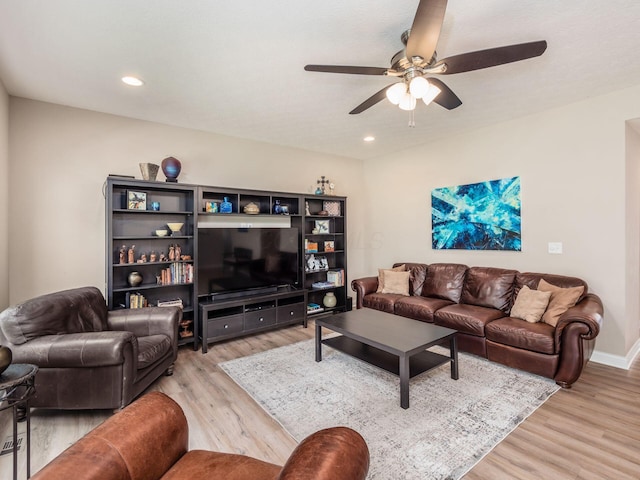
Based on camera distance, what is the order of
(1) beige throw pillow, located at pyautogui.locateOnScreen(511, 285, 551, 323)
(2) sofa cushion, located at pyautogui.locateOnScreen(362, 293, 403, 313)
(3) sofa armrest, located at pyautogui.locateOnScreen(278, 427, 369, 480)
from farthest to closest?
(2) sofa cushion, located at pyautogui.locateOnScreen(362, 293, 403, 313) → (1) beige throw pillow, located at pyautogui.locateOnScreen(511, 285, 551, 323) → (3) sofa armrest, located at pyautogui.locateOnScreen(278, 427, 369, 480)

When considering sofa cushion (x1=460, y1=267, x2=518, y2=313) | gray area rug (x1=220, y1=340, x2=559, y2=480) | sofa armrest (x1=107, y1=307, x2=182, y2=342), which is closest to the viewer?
gray area rug (x1=220, y1=340, x2=559, y2=480)

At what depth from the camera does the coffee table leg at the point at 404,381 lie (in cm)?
234

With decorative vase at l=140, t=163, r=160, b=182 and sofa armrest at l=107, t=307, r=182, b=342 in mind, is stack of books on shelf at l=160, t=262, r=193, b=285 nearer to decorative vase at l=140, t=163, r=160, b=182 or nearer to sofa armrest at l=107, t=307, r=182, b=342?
sofa armrest at l=107, t=307, r=182, b=342

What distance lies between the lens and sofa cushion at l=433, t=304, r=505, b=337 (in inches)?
127

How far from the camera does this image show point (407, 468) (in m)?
1.78

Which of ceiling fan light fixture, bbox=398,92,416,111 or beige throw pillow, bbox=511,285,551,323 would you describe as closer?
ceiling fan light fixture, bbox=398,92,416,111

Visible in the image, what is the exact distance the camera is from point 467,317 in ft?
10.9

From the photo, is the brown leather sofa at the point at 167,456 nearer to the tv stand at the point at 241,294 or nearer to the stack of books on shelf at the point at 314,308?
the tv stand at the point at 241,294

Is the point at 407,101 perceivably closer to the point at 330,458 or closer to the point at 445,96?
the point at 445,96

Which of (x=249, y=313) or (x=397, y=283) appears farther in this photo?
(x=397, y=283)

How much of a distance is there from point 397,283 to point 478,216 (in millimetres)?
1407

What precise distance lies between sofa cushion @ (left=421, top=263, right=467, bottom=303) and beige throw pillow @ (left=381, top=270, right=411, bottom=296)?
252 millimetres

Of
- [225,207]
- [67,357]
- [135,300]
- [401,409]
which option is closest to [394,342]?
[401,409]

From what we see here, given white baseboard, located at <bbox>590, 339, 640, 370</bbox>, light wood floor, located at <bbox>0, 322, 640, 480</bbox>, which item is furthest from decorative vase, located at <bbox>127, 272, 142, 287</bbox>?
white baseboard, located at <bbox>590, 339, 640, 370</bbox>
